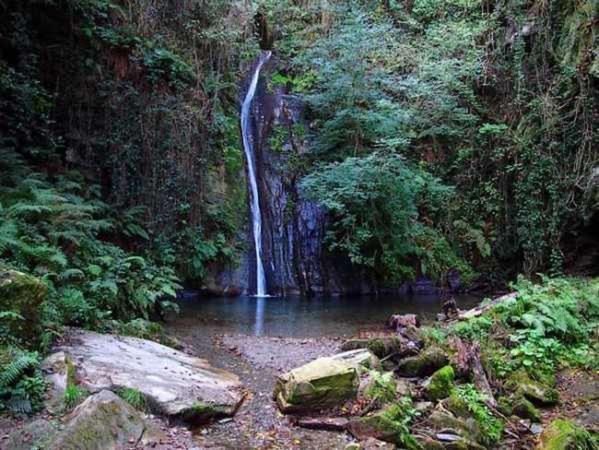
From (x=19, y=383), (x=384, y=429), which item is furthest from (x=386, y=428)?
(x=19, y=383)

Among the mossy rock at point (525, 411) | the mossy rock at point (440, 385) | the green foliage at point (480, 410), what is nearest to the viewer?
the green foliage at point (480, 410)

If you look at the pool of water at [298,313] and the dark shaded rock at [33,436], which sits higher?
the dark shaded rock at [33,436]

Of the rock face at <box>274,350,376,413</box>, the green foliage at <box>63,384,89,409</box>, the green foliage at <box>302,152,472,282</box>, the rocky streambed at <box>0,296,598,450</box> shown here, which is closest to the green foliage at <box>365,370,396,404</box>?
the rocky streambed at <box>0,296,598,450</box>

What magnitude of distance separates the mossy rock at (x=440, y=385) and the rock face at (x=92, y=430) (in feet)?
9.43

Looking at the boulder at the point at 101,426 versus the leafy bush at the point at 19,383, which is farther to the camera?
the leafy bush at the point at 19,383

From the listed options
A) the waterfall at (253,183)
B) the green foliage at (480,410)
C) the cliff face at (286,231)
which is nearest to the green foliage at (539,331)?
the green foliage at (480,410)

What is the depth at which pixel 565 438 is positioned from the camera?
4043 millimetres

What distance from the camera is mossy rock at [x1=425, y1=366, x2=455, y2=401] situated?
4.90 meters

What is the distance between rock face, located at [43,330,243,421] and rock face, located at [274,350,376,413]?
498 mm

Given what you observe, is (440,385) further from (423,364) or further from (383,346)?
(383,346)

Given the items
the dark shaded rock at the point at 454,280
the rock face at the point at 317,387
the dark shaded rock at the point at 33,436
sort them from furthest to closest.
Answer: the dark shaded rock at the point at 454,280
the rock face at the point at 317,387
the dark shaded rock at the point at 33,436

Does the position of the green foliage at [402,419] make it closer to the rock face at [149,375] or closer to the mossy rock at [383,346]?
the mossy rock at [383,346]

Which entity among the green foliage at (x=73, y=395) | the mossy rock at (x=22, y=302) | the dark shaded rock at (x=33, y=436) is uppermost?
the mossy rock at (x=22, y=302)

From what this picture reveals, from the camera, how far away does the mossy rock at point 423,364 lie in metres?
5.46
